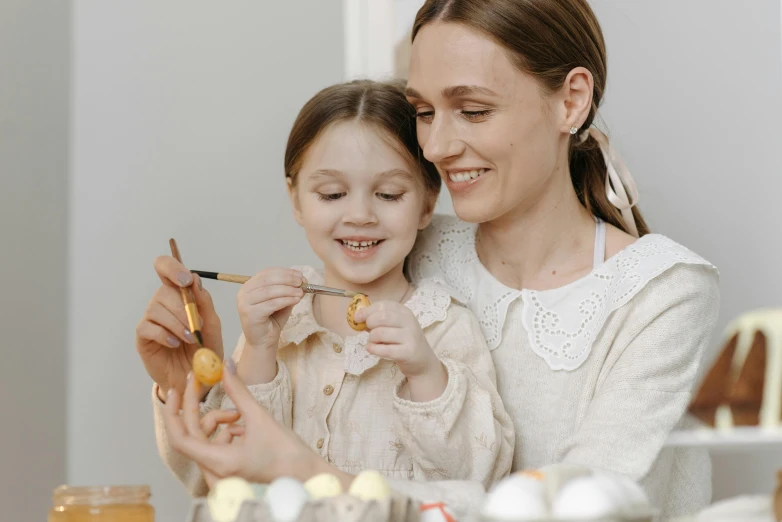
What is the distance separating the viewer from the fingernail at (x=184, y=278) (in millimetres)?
1510

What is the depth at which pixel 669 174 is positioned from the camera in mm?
2123

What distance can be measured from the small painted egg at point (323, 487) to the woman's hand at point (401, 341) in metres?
0.48

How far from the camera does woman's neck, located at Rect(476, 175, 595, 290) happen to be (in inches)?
68.7

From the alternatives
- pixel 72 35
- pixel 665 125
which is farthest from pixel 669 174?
pixel 72 35

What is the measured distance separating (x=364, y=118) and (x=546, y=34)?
1.16 feet

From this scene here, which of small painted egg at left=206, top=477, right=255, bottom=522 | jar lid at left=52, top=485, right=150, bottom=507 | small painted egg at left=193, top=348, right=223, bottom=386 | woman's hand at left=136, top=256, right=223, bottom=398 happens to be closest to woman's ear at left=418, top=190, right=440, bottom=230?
woman's hand at left=136, top=256, right=223, bottom=398

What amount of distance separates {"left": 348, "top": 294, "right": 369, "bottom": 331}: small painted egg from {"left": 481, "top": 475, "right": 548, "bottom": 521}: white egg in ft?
2.13

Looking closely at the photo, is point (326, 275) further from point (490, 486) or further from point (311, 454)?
point (311, 454)

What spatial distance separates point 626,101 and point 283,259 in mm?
1045

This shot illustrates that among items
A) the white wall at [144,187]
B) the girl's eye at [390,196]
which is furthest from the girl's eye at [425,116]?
the white wall at [144,187]

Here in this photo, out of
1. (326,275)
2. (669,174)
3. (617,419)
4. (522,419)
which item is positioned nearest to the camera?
(617,419)

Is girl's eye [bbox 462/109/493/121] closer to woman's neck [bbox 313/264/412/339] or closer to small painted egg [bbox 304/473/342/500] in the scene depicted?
woman's neck [bbox 313/264/412/339]

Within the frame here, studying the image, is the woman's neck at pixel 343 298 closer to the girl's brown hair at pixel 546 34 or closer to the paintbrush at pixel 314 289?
the paintbrush at pixel 314 289

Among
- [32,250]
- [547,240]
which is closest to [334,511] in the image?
[547,240]
